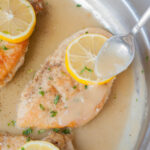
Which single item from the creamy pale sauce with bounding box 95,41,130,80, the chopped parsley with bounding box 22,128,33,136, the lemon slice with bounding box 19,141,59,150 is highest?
the creamy pale sauce with bounding box 95,41,130,80

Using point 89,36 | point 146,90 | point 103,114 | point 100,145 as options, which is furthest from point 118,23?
point 100,145

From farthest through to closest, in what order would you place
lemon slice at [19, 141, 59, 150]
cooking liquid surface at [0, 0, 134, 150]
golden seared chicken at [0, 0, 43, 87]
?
1. cooking liquid surface at [0, 0, 134, 150]
2. golden seared chicken at [0, 0, 43, 87]
3. lemon slice at [19, 141, 59, 150]

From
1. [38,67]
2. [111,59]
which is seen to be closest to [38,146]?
[38,67]

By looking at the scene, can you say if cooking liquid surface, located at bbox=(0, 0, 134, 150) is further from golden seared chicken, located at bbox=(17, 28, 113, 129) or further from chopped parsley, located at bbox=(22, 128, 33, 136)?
golden seared chicken, located at bbox=(17, 28, 113, 129)

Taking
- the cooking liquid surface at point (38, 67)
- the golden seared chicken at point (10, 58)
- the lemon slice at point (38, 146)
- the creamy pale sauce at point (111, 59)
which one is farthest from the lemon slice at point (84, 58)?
the lemon slice at point (38, 146)

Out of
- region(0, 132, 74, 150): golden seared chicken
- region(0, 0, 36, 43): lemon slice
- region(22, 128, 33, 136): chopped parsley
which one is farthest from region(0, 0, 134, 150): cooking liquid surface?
region(0, 0, 36, 43): lemon slice

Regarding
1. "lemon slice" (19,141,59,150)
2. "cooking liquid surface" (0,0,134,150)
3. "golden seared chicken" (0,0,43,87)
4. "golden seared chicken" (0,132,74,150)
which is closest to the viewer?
"lemon slice" (19,141,59,150)

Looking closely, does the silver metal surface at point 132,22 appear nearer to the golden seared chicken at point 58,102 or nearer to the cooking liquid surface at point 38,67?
the cooking liquid surface at point 38,67
